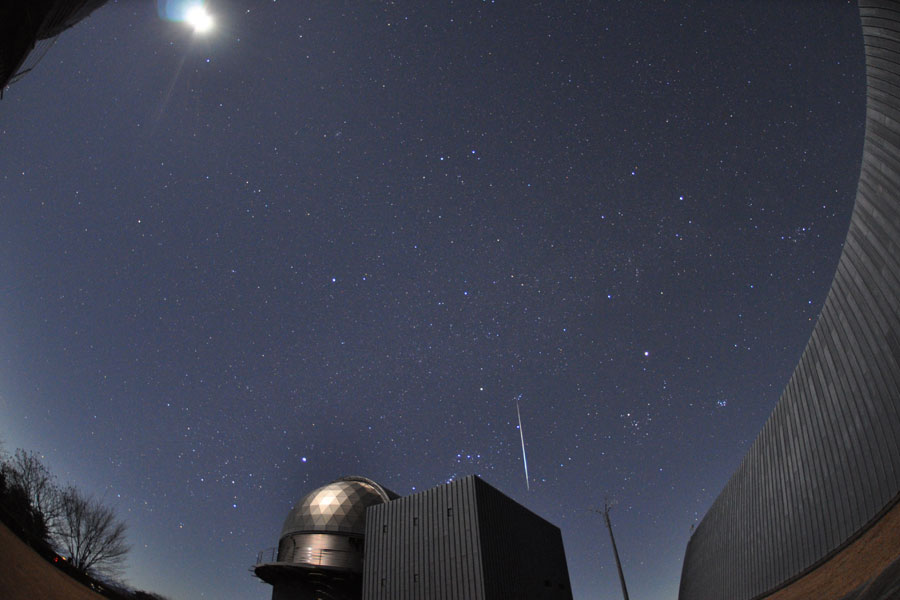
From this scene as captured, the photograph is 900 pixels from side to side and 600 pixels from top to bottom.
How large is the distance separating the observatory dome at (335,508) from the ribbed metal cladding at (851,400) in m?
22.4

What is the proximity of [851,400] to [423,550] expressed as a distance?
60.6 feet

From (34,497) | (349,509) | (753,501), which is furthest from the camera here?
(34,497)

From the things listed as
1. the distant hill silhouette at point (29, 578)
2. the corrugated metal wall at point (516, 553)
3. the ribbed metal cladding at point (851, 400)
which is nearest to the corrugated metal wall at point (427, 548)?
the corrugated metal wall at point (516, 553)

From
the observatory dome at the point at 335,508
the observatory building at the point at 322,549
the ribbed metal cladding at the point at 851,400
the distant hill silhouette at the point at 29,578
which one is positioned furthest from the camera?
the observatory dome at the point at 335,508

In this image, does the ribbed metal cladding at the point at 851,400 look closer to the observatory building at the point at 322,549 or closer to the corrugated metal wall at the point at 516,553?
the corrugated metal wall at the point at 516,553

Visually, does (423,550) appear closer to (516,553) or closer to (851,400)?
(516,553)

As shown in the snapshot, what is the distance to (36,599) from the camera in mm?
14961

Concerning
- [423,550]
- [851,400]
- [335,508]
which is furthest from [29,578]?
[851,400]

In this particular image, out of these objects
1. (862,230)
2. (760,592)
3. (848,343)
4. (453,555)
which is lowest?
(760,592)

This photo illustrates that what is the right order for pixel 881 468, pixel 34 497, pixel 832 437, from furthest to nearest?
pixel 34 497
pixel 832 437
pixel 881 468

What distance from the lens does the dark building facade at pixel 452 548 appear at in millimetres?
20953

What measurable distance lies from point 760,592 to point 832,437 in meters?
9.01

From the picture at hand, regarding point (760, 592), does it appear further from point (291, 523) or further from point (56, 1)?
point (56, 1)

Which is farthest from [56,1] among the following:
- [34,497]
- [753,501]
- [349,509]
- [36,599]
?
[34,497]
